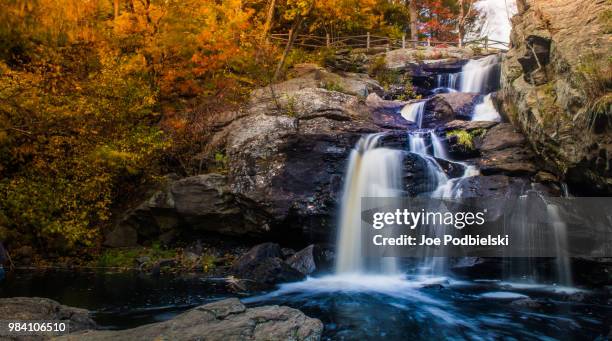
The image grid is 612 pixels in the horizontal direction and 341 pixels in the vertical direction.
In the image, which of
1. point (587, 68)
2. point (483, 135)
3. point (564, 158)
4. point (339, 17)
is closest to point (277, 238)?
point (483, 135)

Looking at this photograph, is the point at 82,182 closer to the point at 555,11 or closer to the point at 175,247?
the point at 175,247

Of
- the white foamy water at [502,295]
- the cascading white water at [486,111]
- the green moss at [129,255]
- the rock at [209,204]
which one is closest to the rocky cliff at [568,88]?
the cascading white water at [486,111]

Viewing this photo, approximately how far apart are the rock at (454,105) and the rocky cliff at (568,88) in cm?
228

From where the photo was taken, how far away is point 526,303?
26.8ft

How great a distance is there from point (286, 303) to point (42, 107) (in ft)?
25.9

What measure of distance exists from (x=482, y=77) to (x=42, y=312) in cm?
1825

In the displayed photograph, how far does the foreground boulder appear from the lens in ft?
20.7

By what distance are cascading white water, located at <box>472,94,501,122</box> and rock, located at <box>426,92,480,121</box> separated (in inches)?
7.6

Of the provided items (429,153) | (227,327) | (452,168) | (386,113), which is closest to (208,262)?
(227,327)

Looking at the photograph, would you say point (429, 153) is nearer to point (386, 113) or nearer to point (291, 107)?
point (386, 113)

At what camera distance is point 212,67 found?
623 inches

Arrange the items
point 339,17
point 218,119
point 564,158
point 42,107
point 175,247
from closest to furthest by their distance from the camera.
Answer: point 564,158 < point 42,107 < point 175,247 < point 218,119 < point 339,17

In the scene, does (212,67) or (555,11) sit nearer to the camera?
(555,11)

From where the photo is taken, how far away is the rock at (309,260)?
11062 mm
